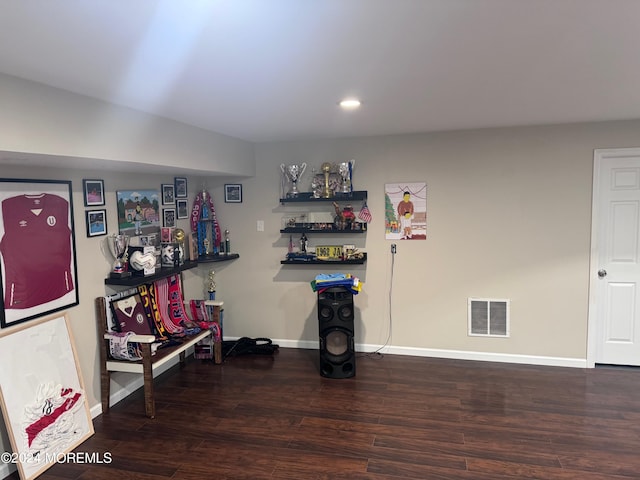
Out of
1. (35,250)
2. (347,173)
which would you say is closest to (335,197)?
(347,173)

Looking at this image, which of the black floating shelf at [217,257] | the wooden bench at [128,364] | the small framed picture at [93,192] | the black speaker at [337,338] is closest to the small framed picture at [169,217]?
the black floating shelf at [217,257]

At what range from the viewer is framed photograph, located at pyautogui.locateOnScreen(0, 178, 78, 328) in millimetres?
2695

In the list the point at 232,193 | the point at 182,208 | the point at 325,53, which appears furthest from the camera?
the point at 232,193

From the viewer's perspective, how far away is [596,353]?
414 cm

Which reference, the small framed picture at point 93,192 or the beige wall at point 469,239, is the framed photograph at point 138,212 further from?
the beige wall at point 469,239

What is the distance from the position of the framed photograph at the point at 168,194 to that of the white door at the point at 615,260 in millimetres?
3928

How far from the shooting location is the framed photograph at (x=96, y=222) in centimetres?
331

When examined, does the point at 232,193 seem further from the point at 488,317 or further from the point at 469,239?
the point at 488,317

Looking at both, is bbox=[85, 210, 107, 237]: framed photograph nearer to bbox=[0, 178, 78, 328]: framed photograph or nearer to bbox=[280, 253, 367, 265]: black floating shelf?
bbox=[0, 178, 78, 328]: framed photograph

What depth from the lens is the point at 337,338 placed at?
13.2ft

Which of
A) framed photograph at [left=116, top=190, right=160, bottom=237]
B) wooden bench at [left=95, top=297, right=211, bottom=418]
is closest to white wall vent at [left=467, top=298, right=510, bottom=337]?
wooden bench at [left=95, top=297, right=211, bottom=418]

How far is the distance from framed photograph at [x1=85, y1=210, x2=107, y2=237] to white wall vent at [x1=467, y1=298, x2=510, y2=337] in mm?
3345

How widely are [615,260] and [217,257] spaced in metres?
3.83

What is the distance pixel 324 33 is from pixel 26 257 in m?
2.40
